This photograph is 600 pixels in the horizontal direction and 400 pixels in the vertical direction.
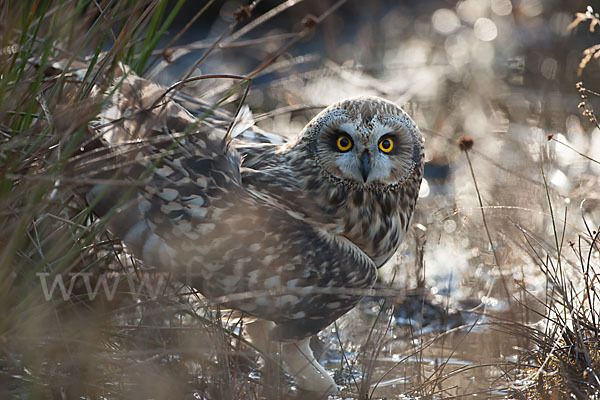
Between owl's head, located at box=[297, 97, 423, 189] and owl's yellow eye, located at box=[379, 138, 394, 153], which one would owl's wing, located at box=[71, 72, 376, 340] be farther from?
owl's yellow eye, located at box=[379, 138, 394, 153]

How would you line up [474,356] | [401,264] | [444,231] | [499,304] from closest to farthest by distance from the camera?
[474,356], [499,304], [401,264], [444,231]

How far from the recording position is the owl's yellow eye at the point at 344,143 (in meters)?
3.29

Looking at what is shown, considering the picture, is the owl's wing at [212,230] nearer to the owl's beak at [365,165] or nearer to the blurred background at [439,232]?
the blurred background at [439,232]

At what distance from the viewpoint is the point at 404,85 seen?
6953 millimetres

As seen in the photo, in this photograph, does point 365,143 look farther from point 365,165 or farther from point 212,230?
point 212,230

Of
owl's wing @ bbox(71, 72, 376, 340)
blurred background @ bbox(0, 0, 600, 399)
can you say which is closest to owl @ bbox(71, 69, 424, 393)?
owl's wing @ bbox(71, 72, 376, 340)

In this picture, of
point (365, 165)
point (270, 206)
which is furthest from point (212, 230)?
point (365, 165)

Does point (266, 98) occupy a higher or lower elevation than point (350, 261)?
higher

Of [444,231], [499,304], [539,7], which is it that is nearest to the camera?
[499,304]

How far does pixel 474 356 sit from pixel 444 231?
1.64 m

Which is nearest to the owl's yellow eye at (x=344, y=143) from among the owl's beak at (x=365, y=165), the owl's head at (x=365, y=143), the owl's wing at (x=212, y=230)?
the owl's head at (x=365, y=143)

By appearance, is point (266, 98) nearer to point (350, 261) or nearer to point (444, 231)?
point (444, 231)

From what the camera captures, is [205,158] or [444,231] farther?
[444,231]

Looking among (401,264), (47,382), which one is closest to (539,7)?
(401,264)
